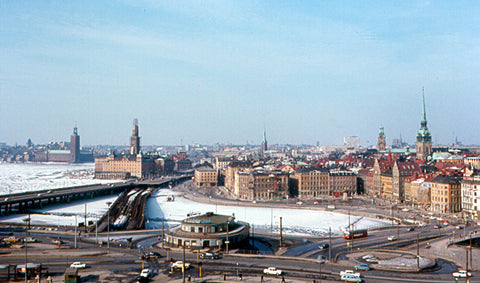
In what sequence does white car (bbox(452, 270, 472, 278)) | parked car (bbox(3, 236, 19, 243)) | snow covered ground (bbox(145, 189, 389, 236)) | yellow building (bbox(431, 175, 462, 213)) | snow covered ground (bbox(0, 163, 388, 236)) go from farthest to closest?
yellow building (bbox(431, 175, 462, 213)) → snow covered ground (bbox(0, 163, 388, 236)) → snow covered ground (bbox(145, 189, 389, 236)) → parked car (bbox(3, 236, 19, 243)) → white car (bbox(452, 270, 472, 278))

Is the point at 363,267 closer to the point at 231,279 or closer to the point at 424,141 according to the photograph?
the point at 231,279

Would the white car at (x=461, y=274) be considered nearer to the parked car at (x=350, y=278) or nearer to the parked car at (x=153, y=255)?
the parked car at (x=350, y=278)

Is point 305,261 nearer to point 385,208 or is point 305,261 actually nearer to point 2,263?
point 2,263

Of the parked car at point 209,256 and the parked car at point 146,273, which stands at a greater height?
the parked car at point 146,273

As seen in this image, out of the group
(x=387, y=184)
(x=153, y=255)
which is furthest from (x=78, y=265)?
(x=387, y=184)

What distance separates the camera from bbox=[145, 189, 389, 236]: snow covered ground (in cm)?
7969

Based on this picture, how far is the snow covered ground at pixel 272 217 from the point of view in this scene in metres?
Answer: 79.7

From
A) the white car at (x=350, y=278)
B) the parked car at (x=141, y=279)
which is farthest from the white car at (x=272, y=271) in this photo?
the parked car at (x=141, y=279)

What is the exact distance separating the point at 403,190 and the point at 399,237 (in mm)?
60799

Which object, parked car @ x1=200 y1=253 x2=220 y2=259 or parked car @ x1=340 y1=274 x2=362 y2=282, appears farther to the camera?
parked car @ x1=200 y1=253 x2=220 y2=259

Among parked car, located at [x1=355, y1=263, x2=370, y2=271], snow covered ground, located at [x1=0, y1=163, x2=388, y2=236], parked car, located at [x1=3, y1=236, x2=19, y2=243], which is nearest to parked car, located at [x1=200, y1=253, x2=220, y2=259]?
parked car, located at [x1=355, y1=263, x2=370, y2=271]

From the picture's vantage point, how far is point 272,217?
94.8m

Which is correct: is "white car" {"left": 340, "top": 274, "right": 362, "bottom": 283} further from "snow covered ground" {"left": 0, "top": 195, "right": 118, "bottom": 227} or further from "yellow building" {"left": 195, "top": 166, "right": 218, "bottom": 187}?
"yellow building" {"left": 195, "top": 166, "right": 218, "bottom": 187}

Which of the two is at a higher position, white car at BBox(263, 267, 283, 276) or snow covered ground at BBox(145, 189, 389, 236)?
white car at BBox(263, 267, 283, 276)
